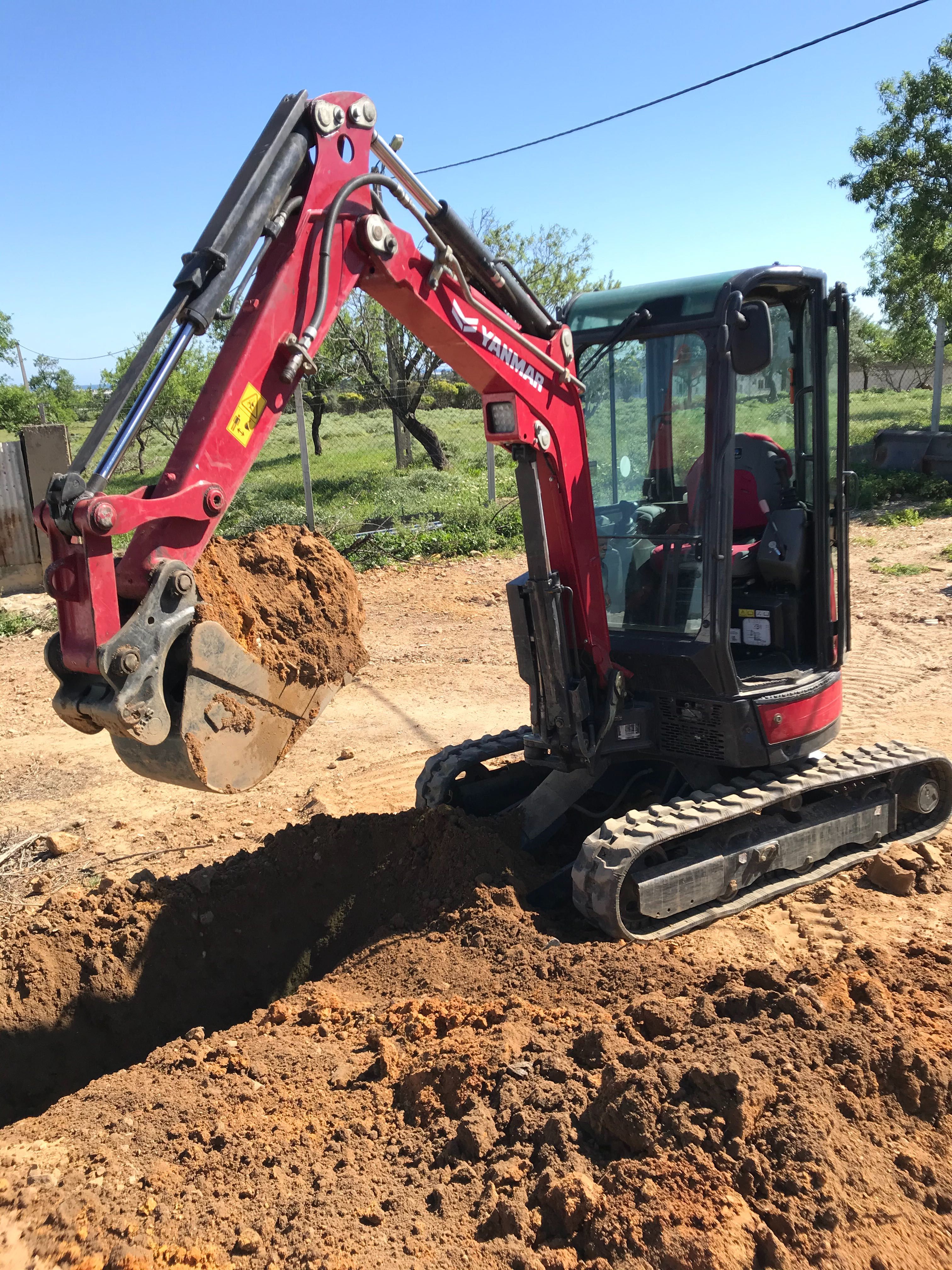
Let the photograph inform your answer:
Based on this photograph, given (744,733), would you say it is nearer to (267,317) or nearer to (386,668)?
(267,317)

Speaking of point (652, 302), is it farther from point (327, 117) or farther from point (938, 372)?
point (938, 372)

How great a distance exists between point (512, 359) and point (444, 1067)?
282 centimetres

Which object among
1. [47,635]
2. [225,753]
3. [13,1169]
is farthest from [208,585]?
[47,635]

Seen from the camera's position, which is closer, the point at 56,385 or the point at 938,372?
the point at 938,372

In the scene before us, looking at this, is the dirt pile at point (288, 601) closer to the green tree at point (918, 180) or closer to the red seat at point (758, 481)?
the red seat at point (758, 481)

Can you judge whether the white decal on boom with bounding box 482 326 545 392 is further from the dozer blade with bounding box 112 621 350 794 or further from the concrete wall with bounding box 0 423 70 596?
the concrete wall with bounding box 0 423 70 596

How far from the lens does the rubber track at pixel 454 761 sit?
558cm

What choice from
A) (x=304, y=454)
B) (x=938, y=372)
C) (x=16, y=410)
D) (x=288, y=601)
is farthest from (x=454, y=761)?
(x=16, y=410)

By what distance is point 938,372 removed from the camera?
17.7 metres

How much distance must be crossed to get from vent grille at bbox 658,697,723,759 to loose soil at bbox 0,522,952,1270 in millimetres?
872

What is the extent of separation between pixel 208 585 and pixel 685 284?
2677 millimetres

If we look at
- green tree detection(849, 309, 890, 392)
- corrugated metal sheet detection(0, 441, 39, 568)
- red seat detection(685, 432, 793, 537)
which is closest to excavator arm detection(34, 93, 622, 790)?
red seat detection(685, 432, 793, 537)

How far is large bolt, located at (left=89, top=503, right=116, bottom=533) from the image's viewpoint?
290cm

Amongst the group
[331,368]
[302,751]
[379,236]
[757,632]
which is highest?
[331,368]
